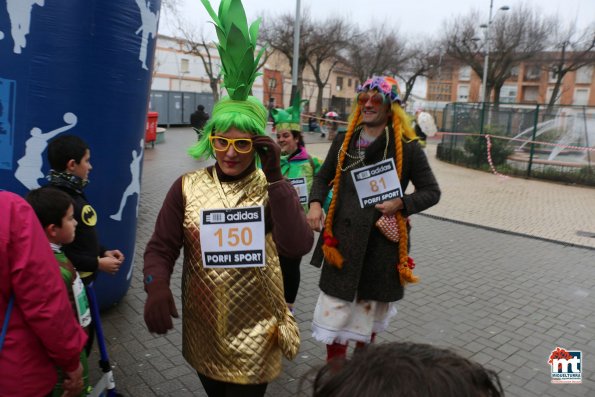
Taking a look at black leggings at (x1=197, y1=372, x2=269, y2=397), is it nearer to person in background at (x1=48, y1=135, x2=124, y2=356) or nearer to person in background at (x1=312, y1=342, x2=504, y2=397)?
person in background at (x1=48, y1=135, x2=124, y2=356)

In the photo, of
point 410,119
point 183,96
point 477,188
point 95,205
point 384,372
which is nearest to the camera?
point 384,372

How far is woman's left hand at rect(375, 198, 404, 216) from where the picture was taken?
2.75 meters

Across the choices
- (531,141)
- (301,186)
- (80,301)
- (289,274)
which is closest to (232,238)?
(80,301)

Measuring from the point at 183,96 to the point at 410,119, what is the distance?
27.3 m

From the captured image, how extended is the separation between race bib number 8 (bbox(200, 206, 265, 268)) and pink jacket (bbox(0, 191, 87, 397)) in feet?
1.82

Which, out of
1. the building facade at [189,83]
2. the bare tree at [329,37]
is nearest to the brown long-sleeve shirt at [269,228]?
the building facade at [189,83]

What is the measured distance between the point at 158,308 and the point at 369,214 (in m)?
1.38

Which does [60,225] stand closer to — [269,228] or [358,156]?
[269,228]

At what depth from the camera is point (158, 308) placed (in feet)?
6.18

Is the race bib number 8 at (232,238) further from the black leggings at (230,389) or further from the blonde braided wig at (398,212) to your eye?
the blonde braided wig at (398,212)

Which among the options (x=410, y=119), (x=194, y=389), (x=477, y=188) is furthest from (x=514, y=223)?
(x=194, y=389)

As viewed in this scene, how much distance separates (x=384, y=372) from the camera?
2.56ft

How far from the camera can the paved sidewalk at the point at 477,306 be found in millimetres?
3342

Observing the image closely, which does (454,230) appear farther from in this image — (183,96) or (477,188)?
(183,96)
